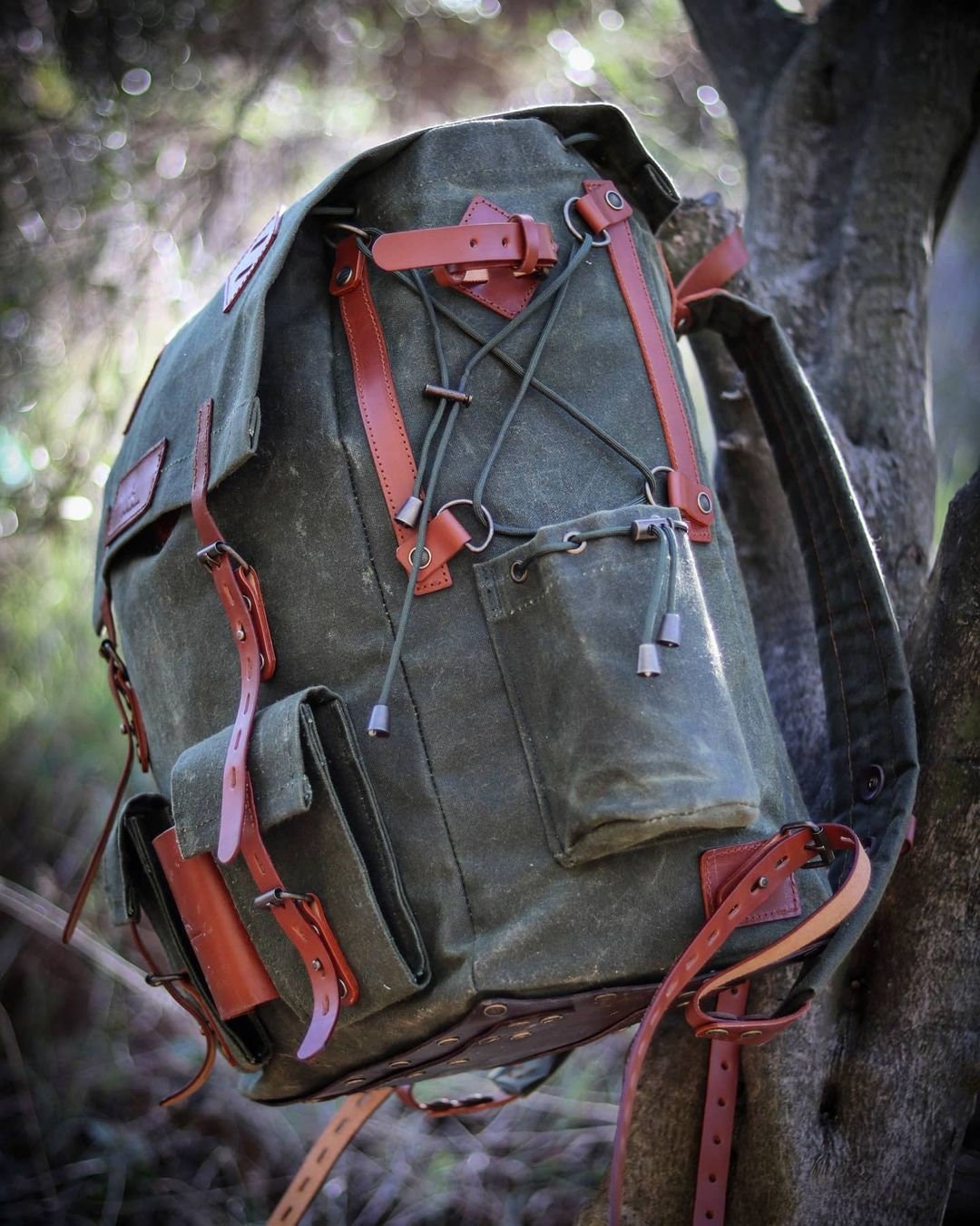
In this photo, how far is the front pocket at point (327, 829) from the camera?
4.14 feet

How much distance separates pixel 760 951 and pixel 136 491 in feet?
3.24

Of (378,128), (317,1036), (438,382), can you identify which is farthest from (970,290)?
(317,1036)

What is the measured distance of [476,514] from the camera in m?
1.30

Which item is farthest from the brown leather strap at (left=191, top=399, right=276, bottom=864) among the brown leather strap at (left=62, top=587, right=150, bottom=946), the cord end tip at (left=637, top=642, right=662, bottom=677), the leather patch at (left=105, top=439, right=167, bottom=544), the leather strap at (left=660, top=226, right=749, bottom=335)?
the leather strap at (left=660, top=226, right=749, bottom=335)

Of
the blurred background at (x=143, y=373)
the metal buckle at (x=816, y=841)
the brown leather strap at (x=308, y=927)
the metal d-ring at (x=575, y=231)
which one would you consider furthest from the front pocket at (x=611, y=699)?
the blurred background at (x=143, y=373)

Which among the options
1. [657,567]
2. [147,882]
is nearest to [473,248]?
[657,567]

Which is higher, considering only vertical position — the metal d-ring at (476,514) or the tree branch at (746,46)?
the tree branch at (746,46)

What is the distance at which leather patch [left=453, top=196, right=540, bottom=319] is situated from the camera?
137 cm

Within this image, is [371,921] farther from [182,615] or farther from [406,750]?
[182,615]

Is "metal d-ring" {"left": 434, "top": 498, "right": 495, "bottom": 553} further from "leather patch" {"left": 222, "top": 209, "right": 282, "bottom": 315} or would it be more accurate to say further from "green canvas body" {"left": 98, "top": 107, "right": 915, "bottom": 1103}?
"leather patch" {"left": 222, "top": 209, "right": 282, "bottom": 315}

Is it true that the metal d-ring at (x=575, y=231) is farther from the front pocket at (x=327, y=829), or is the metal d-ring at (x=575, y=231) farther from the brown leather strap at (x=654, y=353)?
the front pocket at (x=327, y=829)

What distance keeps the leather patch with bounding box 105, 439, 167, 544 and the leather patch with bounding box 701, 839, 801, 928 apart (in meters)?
0.84

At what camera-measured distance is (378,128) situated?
3.39 metres

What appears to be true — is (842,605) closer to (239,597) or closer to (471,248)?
(471,248)
